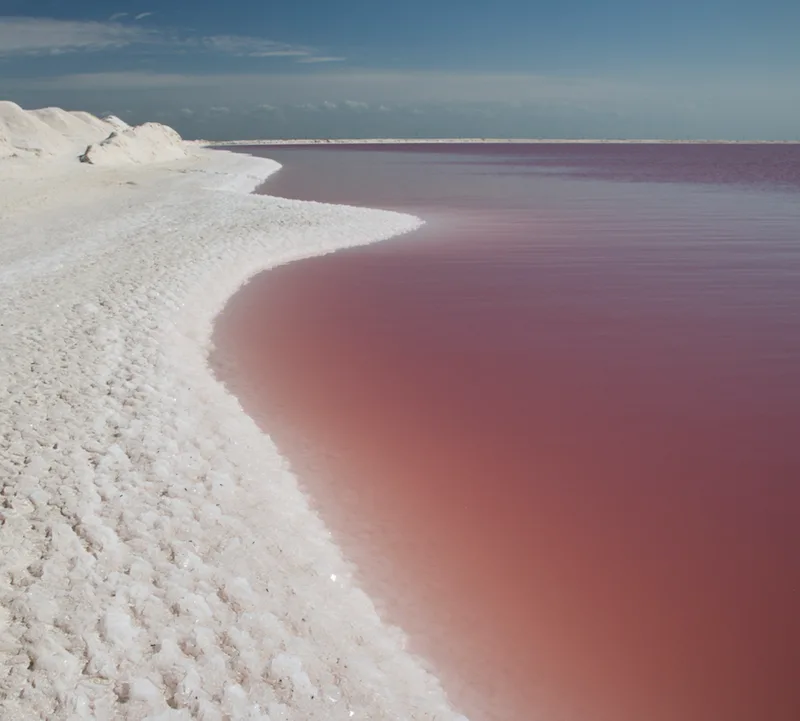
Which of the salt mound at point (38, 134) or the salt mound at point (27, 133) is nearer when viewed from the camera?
the salt mound at point (38, 134)

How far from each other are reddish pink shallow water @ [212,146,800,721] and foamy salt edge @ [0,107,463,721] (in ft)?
1.69

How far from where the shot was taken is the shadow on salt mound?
1997 inches

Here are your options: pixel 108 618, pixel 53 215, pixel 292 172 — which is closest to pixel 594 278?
pixel 108 618

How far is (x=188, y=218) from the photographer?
22.6m

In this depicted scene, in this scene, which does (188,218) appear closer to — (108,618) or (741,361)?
(741,361)

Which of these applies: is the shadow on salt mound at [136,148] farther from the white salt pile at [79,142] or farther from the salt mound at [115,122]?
the salt mound at [115,122]

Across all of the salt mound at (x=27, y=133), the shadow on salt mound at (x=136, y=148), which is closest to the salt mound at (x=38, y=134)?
the salt mound at (x=27, y=133)

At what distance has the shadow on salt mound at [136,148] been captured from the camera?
5072 cm

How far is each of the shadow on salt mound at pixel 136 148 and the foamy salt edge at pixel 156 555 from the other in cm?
4263

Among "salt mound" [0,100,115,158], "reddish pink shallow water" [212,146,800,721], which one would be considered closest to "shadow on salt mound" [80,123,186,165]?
"salt mound" [0,100,115,158]

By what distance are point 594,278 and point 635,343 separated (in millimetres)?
4958

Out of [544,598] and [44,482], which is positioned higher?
[44,482]

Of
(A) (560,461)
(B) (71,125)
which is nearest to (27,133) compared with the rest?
(B) (71,125)

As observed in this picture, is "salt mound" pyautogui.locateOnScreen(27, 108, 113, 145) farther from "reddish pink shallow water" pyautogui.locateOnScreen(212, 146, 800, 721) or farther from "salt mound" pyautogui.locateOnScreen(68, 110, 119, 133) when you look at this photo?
"reddish pink shallow water" pyautogui.locateOnScreen(212, 146, 800, 721)
